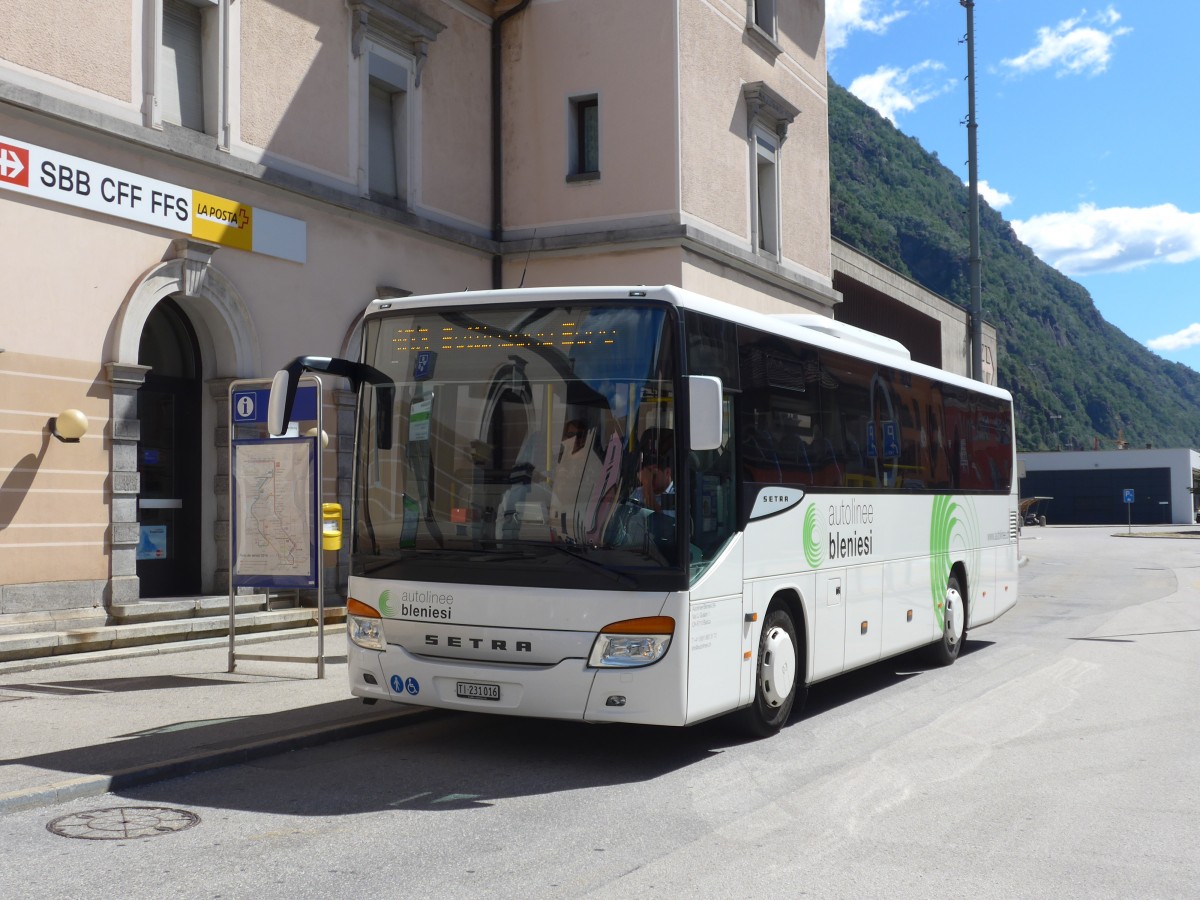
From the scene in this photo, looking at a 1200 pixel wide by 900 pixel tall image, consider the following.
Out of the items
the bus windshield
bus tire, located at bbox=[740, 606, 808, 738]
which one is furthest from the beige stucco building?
bus tire, located at bbox=[740, 606, 808, 738]

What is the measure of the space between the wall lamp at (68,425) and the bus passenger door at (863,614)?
7.68m

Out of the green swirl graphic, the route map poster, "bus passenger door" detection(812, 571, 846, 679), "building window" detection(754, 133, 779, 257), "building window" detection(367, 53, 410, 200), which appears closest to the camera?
the green swirl graphic

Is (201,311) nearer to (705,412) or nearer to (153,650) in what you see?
(153,650)

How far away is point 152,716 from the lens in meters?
9.23

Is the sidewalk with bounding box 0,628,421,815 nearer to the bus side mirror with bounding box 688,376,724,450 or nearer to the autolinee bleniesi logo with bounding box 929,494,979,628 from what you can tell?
the bus side mirror with bounding box 688,376,724,450

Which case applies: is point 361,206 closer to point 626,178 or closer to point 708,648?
point 626,178

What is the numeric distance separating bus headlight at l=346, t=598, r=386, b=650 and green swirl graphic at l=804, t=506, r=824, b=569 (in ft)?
10.4

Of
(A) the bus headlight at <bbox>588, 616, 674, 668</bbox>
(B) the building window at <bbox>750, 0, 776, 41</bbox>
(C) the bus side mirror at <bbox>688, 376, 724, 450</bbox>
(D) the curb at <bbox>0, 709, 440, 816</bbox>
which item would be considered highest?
(B) the building window at <bbox>750, 0, 776, 41</bbox>

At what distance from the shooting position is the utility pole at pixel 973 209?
88.7 feet

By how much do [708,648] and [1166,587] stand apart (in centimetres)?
2006

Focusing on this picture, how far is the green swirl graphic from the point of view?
30.8 ft

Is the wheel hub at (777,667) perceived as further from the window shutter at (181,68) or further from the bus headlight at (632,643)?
the window shutter at (181,68)

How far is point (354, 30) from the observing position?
56.6 ft

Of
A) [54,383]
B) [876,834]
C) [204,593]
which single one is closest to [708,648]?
[876,834]
